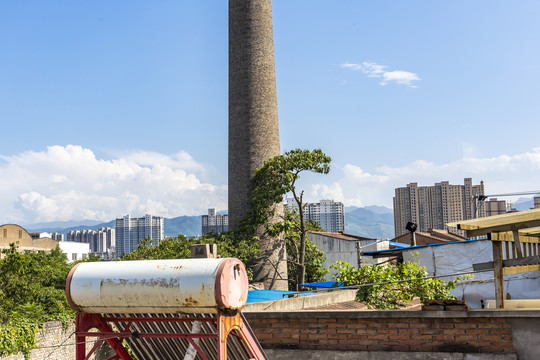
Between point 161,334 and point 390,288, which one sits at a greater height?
point 161,334

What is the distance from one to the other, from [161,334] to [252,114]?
97.4ft

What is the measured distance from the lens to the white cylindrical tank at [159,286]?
698 centimetres

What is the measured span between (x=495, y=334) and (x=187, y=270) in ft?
16.1

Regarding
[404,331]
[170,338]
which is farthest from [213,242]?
[170,338]

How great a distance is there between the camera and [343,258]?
153ft

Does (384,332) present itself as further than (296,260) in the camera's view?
No

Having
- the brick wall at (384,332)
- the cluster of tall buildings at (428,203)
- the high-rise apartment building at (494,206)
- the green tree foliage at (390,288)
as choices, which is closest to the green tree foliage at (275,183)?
the green tree foliage at (390,288)

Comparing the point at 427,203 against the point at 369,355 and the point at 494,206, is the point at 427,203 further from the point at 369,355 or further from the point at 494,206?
the point at 369,355

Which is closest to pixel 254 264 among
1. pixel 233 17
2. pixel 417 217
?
pixel 233 17

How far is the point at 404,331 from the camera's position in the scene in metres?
9.05

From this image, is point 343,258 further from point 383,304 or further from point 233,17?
point 383,304

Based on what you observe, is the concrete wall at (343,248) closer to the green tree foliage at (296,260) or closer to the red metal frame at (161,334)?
the green tree foliage at (296,260)

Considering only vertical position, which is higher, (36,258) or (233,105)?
(233,105)

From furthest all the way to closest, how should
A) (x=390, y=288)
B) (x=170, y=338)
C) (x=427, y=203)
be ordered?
(x=427, y=203) < (x=390, y=288) < (x=170, y=338)
